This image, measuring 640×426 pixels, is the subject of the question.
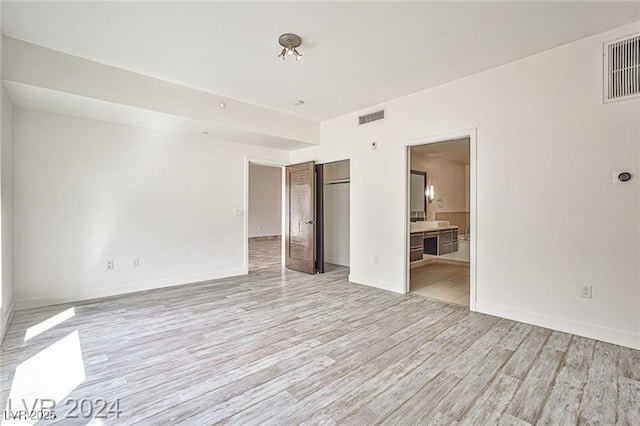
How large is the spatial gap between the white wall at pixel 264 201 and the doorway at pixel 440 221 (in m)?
5.67

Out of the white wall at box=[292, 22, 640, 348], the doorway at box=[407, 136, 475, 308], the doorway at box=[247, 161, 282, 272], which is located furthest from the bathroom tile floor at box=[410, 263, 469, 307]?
the doorway at box=[247, 161, 282, 272]

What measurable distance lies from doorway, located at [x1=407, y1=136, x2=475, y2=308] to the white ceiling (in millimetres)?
1774

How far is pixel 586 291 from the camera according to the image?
9.14 ft

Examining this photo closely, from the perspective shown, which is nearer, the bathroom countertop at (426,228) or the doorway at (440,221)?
the doorway at (440,221)

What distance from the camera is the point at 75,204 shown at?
3.88 metres

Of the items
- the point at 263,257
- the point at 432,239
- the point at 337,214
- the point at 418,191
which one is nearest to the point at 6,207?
the point at 263,257

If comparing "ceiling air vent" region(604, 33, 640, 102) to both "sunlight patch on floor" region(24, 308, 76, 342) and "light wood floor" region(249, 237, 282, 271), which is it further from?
"sunlight patch on floor" region(24, 308, 76, 342)

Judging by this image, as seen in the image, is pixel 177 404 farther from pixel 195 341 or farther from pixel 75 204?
pixel 75 204

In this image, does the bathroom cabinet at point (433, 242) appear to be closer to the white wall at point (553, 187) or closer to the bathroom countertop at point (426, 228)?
the bathroom countertop at point (426, 228)

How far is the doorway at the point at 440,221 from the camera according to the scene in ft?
15.8

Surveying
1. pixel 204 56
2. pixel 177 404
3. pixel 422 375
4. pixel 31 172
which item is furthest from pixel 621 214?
pixel 31 172

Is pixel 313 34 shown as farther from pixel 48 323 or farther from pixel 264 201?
pixel 264 201

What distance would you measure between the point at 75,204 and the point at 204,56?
8.70ft

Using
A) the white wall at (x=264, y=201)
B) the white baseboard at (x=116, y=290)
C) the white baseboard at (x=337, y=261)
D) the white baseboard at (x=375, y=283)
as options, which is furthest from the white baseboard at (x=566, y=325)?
the white wall at (x=264, y=201)
